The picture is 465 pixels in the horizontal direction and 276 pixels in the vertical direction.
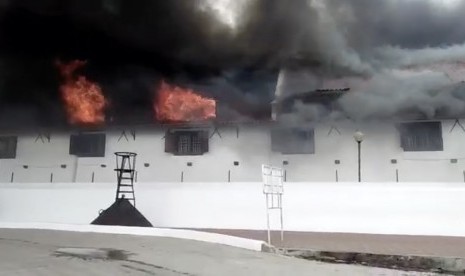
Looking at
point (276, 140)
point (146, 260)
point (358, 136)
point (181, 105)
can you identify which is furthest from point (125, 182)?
point (146, 260)

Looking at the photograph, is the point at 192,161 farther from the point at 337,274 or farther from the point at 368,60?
the point at 337,274

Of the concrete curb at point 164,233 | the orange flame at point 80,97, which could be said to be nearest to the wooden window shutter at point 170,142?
the orange flame at point 80,97

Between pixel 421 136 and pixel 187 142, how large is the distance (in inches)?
305

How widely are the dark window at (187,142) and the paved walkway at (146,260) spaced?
6.20 metres

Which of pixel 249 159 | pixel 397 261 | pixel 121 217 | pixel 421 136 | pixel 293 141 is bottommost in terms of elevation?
pixel 397 261

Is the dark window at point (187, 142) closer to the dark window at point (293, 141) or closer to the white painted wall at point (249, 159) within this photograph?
the white painted wall at point (249, 159)

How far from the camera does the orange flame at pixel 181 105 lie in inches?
575

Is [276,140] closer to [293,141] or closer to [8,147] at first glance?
[293,141]

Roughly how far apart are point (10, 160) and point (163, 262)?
482 inches

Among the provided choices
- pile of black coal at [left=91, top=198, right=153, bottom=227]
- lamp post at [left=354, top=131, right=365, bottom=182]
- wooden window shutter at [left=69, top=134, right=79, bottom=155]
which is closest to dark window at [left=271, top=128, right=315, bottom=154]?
lamp post at [left=354, top=131, right=365, bottom=182]

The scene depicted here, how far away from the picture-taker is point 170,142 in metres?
14.1

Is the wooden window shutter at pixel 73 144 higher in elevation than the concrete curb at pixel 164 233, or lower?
A: higher

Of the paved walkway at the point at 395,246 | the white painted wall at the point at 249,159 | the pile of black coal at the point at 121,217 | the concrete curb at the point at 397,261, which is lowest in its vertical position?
the concrete curb at the point at 397,261

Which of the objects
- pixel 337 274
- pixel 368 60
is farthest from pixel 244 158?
pixel 337 274
